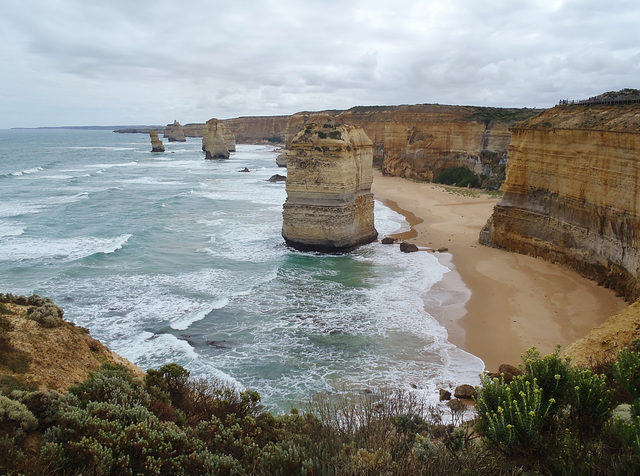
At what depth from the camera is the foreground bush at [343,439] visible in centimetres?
475

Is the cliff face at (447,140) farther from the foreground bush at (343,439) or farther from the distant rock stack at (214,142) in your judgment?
the foreground bush at (343,439)

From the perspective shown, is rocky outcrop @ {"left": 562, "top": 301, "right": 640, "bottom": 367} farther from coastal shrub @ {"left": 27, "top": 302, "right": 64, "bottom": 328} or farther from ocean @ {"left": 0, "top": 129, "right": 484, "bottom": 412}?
coastal shrub @ {"left": 27, "top": 302, "right": 64, "bottom": 328}

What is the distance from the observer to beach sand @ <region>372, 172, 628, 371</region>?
12.8m

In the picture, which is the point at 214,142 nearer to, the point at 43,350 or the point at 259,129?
the point at 259,129

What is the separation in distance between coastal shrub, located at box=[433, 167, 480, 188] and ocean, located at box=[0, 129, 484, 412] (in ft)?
48.6

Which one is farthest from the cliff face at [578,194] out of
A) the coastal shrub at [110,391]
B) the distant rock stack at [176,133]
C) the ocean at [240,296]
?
the distant rock stack at [176,133]

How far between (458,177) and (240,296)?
34253 millimetres

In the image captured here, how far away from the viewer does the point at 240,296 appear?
1648 centimetres

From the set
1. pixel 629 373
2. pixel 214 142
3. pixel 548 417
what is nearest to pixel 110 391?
pixel 548 417

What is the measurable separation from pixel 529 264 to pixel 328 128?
10.8m

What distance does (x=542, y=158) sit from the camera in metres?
19.7

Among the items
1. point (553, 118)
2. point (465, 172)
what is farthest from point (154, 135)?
point (553, 118)

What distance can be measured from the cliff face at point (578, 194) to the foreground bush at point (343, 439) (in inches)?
407

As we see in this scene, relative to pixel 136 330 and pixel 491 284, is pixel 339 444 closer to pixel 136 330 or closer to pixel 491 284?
pixel 136 330
